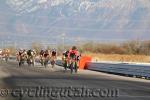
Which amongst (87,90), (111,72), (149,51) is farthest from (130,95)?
(149,51)

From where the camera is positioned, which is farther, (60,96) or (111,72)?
(111,72)

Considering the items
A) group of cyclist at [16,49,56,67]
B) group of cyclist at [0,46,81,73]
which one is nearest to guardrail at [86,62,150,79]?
group of cyclist at [0,46,81,73]

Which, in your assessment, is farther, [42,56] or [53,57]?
[42,56]

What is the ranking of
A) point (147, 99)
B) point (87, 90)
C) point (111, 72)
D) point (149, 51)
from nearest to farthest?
point (147, 99), point (87, 90), point (111, 72), point (149, 51)

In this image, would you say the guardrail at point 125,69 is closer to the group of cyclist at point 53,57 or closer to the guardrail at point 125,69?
the guardrail at point 125,69

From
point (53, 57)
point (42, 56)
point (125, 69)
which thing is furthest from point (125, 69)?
point (42, 56)

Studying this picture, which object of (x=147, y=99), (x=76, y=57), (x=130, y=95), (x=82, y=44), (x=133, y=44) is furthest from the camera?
(x=82, y=44)

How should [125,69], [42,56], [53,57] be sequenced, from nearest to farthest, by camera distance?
[125,69]
[53,57]
[42,56]

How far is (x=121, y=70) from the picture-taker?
39781mm

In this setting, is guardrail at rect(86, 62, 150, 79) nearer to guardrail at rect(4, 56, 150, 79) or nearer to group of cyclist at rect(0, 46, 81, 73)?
guardrail at rect(4, 56, 150, 79)

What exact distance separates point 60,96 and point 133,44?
10612 cm

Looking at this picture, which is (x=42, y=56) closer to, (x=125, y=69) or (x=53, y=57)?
(x=53, y=57)

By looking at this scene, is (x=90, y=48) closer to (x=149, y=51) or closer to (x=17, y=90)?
(x=149, y=51)

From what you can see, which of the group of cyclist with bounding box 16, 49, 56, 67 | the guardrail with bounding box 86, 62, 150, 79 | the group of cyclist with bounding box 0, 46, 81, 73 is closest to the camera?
the guardrail with bounding box 86, 62, 150, 79
